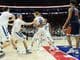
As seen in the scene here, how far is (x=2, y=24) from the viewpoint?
1225cm

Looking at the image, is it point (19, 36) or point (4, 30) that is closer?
point (4, 30)

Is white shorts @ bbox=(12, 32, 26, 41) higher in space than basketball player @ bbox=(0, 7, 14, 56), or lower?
lower

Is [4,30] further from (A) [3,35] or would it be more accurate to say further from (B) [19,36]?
(B) [19,36]

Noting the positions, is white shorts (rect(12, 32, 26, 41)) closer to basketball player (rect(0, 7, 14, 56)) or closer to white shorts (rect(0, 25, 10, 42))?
basketball player (rect(0, 7, 14, 56))

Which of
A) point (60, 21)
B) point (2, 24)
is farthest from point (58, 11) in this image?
point (2, 24)

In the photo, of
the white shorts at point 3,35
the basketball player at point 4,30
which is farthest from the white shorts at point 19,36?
the white shorts at point 3,35

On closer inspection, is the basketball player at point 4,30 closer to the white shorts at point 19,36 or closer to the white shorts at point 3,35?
the white shorts at point 3,35

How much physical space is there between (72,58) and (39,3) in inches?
724

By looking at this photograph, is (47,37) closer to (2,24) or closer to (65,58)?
(2,24)

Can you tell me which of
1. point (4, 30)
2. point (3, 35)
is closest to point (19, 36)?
point (4, 30)

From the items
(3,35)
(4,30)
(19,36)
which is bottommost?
(19,36)

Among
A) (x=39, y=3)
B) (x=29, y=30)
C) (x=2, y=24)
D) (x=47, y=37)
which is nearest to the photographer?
(x=2, y=24)

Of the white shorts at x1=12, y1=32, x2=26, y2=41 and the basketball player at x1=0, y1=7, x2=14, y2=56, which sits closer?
the basketball player at x1=0, y1=7, x2=14, y2=56

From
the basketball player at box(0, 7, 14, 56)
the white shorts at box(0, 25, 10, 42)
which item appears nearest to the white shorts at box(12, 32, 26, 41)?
the basketball player at box(0, 7, 14, 56)
